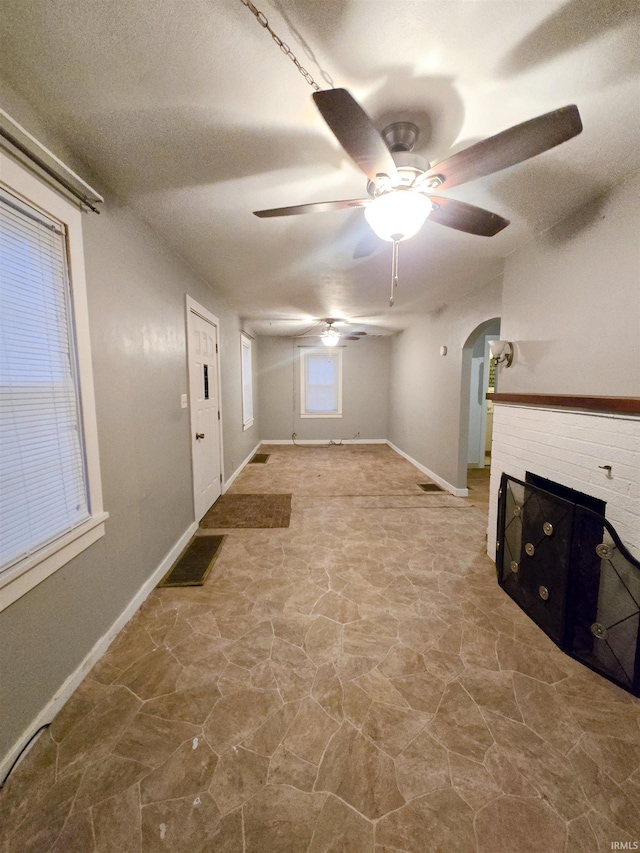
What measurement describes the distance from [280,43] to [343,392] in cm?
607

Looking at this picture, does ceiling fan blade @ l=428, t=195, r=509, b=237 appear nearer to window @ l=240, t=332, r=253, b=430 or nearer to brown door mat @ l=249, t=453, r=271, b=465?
window @ l=240, t=332, r=253, b=430

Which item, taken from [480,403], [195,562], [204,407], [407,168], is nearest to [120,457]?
[195,562]

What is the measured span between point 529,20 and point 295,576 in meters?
2.87

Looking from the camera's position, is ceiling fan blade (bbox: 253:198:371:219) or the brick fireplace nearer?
ceiling fan blade (bbox: 253:198:371:219)

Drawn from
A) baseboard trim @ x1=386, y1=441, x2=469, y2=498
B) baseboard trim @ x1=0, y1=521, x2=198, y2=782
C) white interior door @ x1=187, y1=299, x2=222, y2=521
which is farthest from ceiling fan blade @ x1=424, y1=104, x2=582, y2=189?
baseboard trim @ x1=386, y1=441, x2=469, y2=498

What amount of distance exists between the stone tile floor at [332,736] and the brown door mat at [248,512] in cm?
98

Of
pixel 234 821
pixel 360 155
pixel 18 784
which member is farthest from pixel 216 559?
pixel 360 155

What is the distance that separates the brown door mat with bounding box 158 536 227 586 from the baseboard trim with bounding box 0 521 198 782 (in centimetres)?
7

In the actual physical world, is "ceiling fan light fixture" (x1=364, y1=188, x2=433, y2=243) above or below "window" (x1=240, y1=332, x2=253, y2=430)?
above

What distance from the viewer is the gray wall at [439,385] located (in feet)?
Answer: 11.7

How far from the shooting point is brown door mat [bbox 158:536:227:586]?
2273 millimetres

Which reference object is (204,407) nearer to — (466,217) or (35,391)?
(35,391)

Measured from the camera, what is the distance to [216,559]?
2551 mm

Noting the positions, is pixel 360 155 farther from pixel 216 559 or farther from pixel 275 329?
pixel 275 329
